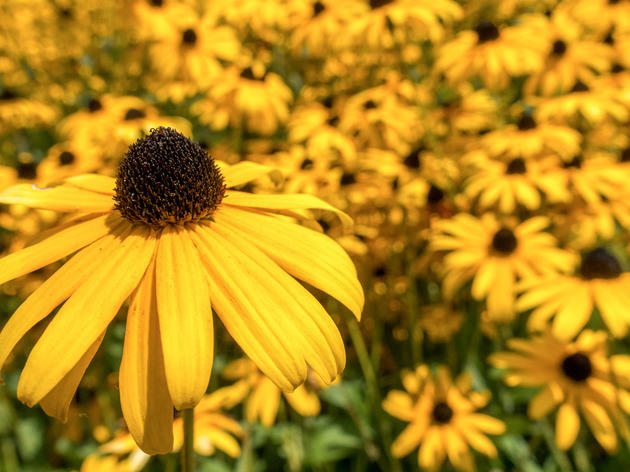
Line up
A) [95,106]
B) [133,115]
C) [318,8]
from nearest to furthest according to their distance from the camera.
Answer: [133,115]
[318,8]
[95,106]

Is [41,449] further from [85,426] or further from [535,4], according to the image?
[535,4]

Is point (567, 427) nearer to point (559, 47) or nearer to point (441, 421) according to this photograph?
point (441, 421)

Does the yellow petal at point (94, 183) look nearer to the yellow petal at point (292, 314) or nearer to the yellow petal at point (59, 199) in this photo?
the yellow petal at point (59, 199)

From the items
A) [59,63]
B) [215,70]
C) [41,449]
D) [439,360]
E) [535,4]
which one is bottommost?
[41,449]

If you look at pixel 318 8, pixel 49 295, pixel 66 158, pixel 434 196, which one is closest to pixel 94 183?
pixel 49 295

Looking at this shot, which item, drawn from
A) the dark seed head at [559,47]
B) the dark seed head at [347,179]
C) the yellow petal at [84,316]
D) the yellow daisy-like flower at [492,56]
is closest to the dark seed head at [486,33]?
the yellow daisy-like flower at [492,56]

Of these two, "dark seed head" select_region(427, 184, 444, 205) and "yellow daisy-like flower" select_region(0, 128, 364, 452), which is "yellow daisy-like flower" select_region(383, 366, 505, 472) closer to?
"dark seed head" select_region(427, 184, 444, 205)

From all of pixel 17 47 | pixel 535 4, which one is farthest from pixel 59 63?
pixel 535 4
